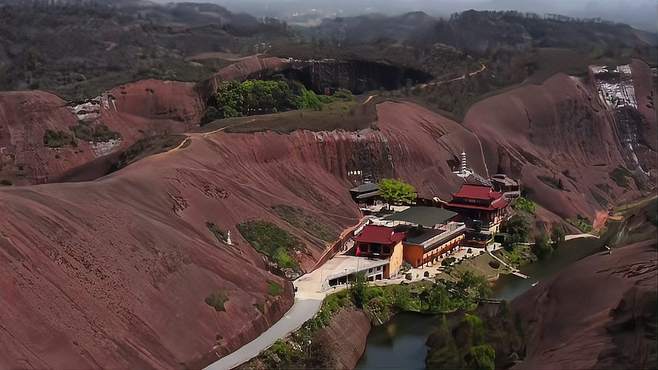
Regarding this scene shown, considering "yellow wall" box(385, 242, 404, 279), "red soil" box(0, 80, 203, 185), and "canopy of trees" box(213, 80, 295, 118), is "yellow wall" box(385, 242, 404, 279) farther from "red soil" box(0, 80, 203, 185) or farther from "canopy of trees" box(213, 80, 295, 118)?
"canopy of trees" box(213, 80, 295, 118)

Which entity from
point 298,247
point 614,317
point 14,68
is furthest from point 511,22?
point 614,317

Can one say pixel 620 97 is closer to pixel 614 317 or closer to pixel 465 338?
pixel 465 338

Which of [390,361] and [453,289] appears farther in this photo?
[453,289]

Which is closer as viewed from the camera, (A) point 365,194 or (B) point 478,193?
(B) point 478,193

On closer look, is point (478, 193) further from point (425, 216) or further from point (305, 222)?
point (305, 222)

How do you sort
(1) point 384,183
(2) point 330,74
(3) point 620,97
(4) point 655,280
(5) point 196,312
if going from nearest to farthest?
(4) point 655,280, (5) point 196,312, (1) point 384,183, (3) point 620,97, (2) point 330,74

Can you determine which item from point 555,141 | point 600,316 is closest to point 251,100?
point 555,141

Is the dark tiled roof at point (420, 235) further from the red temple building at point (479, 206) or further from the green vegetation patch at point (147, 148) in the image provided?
the green vegetation patch at point (147, 148)
